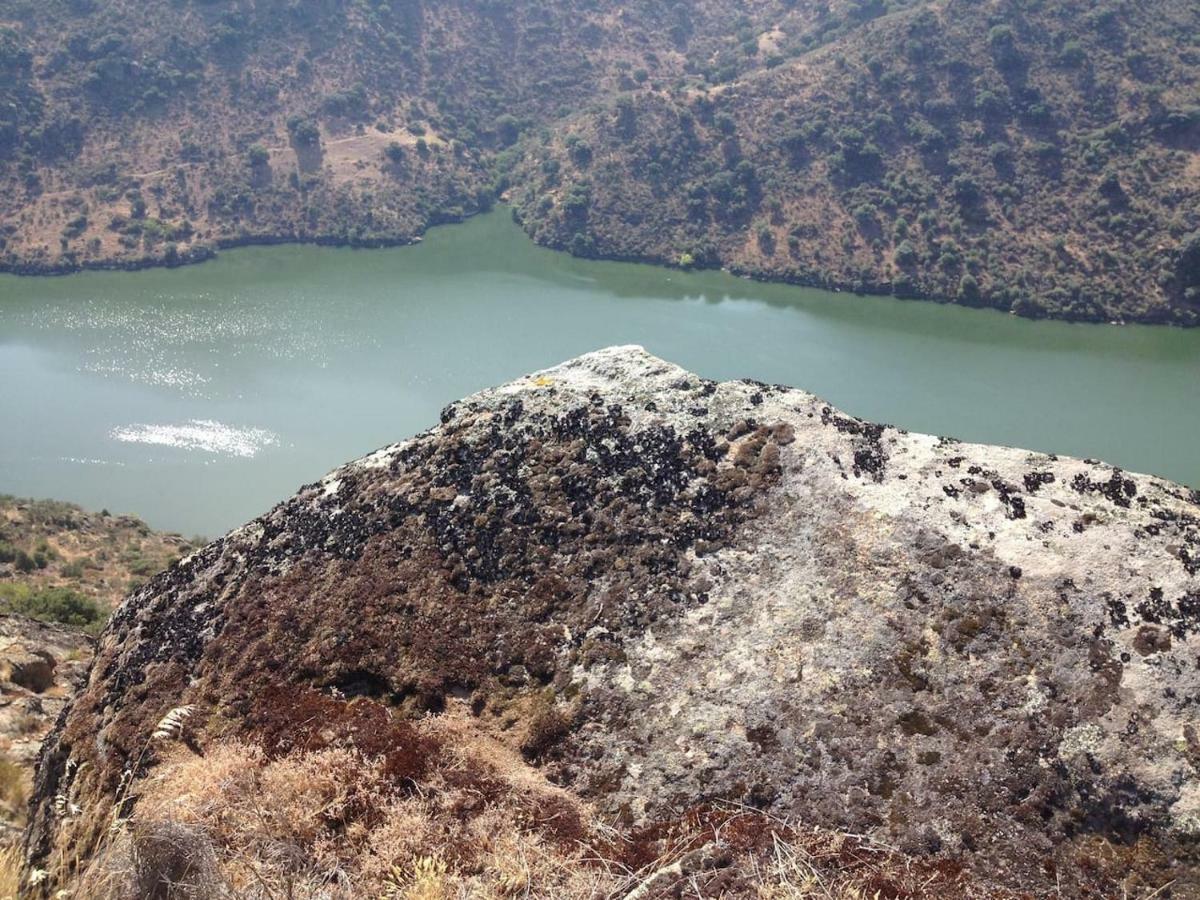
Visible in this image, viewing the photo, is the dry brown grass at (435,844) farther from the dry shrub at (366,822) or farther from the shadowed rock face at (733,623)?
the shadowed rock face at (733,623)

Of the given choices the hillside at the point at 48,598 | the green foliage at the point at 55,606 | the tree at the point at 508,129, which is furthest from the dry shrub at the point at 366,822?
the tree at the point at 508,129

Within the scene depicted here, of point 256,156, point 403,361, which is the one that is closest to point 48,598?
point 403,361

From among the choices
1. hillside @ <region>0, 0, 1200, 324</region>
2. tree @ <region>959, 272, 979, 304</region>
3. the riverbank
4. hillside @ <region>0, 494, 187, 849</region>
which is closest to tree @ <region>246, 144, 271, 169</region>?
hillside @ <region>0, 0, 1200, 324</region>

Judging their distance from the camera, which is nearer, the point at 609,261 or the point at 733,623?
the point at 733,623

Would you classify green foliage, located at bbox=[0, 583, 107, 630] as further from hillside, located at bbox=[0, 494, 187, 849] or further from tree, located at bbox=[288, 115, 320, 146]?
tree, located at bbox=[288, 115, 320, 146]

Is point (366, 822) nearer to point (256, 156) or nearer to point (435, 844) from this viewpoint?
point (435, 844)

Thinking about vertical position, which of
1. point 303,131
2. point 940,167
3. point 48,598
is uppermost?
point 303,131

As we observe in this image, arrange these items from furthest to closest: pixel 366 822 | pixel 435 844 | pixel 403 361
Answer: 1. pixel 403 361
2. pixel 366 822
3. pixel 435 844
